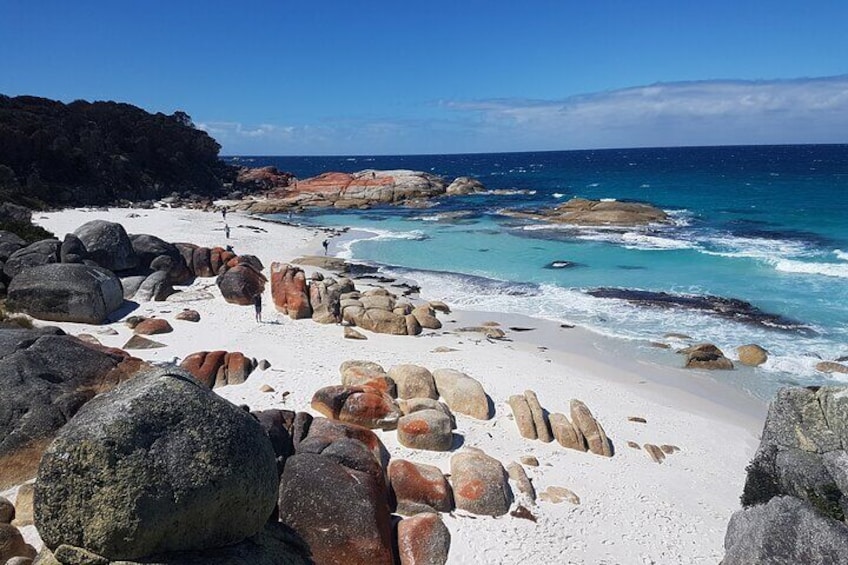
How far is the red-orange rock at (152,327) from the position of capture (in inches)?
685

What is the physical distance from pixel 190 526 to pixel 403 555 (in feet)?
12.9

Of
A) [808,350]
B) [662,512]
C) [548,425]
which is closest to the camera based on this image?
[662,512]

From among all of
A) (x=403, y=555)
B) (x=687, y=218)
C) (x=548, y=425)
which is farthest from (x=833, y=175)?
(x=403, y=555)

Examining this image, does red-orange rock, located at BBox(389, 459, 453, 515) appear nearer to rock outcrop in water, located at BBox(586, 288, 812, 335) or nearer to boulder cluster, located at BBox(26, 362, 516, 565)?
boulder cluster, located at BBox(26, 362, 516, 565)

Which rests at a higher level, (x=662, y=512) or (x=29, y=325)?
(x=29, y=325)

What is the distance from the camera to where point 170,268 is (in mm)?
24078

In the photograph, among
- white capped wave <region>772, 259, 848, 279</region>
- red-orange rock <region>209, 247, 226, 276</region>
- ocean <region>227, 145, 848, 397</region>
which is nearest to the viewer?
ocean <region>227, 145, 848, 397</region>

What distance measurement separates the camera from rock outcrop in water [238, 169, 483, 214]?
6431cm

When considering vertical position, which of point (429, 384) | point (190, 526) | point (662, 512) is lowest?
point (662, 512)

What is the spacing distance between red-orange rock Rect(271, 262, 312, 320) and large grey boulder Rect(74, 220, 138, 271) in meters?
6.12

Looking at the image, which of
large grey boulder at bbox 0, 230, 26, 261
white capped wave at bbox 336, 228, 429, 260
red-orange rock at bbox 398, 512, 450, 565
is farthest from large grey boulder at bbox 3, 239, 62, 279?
white capped wave at bbox 336, 228, 429, 260

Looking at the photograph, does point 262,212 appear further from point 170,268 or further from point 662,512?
point 662,512

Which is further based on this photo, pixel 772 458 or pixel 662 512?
pixel 662 512

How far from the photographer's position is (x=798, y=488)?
7.78 m
